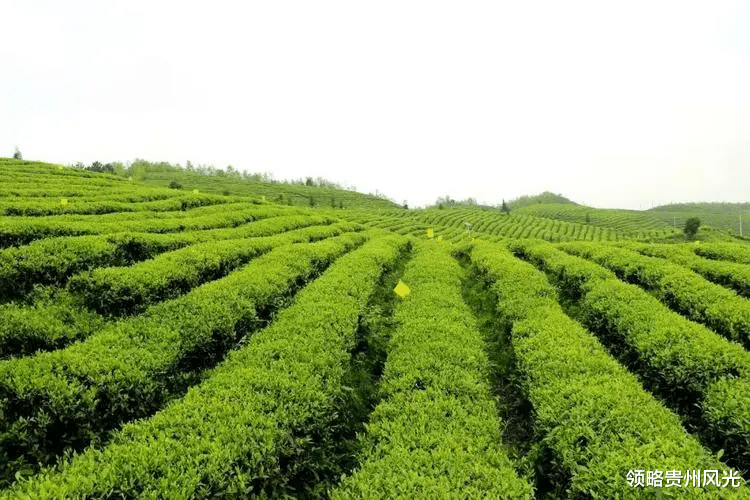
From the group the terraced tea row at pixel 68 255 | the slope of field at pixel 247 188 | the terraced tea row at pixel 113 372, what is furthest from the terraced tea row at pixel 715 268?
the slope of field at pixel 247 188

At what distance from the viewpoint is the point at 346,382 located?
29.7 feet

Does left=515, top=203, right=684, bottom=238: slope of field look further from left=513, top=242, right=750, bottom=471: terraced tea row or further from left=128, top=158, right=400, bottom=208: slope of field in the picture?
left=513, top=242, right=750, bottom=471: terraced tea row

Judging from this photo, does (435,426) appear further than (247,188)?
No

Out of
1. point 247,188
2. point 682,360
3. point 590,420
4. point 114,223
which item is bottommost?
point 590,420

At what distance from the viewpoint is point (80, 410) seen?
21.5 ft

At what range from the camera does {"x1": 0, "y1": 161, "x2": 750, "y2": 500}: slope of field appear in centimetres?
560

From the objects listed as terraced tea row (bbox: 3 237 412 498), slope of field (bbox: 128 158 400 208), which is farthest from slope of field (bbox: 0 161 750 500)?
slope of field (bbox: 128 158 400 208)

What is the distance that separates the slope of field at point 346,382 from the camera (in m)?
5.60

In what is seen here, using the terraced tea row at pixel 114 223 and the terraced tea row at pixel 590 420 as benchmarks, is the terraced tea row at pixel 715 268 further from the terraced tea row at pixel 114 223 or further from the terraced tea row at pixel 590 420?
the terraced tea row at pixel 114 223

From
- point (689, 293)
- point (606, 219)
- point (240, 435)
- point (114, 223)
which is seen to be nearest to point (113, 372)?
point (240, 435)

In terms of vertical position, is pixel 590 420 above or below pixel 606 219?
below

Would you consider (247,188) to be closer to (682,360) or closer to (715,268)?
(715,268)

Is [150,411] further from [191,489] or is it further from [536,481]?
[536,481]

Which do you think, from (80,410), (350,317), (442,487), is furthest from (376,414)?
(80,410)
